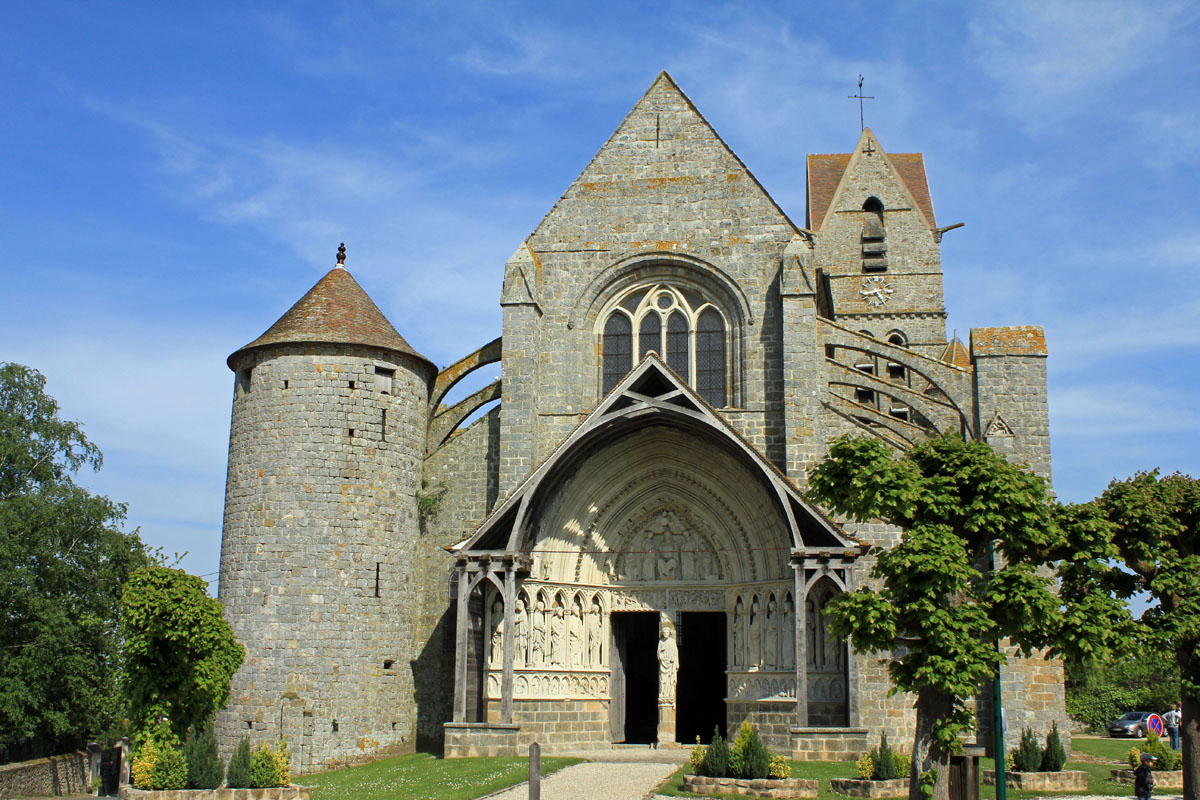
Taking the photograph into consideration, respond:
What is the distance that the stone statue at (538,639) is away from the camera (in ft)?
62.8

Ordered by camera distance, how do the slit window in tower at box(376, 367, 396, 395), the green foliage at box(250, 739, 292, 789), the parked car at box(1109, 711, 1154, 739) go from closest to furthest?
1. the green foliage at box(250, 739, 292, 789)
2. the slit window in tower at box(376, 367, 396, 395)
3. the parked car at box(1109, 711, 1154, 739)

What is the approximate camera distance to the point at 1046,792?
1448cm

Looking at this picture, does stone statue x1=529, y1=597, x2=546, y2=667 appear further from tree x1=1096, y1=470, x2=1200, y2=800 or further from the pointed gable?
the pointed gable

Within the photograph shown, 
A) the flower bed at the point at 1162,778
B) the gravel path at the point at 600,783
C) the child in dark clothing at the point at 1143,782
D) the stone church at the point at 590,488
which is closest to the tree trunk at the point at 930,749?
the child in dark clothing at the point at 1143,782

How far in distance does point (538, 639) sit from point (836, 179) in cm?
2509

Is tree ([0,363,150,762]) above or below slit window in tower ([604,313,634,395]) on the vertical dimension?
below

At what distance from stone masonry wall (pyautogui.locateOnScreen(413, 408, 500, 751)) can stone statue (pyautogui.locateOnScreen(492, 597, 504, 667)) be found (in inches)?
58.7

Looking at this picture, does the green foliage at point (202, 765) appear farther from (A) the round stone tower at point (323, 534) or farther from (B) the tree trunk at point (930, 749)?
(B) the tree trunk at point (930, 749)

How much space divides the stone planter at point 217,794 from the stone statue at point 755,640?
787 cm

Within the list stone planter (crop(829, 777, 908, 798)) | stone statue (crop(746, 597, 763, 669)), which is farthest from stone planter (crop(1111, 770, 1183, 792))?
stone statue (crop(746, 597, 763, 669))

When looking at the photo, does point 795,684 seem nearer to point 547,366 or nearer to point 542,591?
point 542,591

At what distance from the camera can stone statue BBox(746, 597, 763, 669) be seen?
18.9 metres

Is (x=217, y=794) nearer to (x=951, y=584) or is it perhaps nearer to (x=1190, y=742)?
(x=951, y=584)

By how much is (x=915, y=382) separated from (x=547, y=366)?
541 inches
